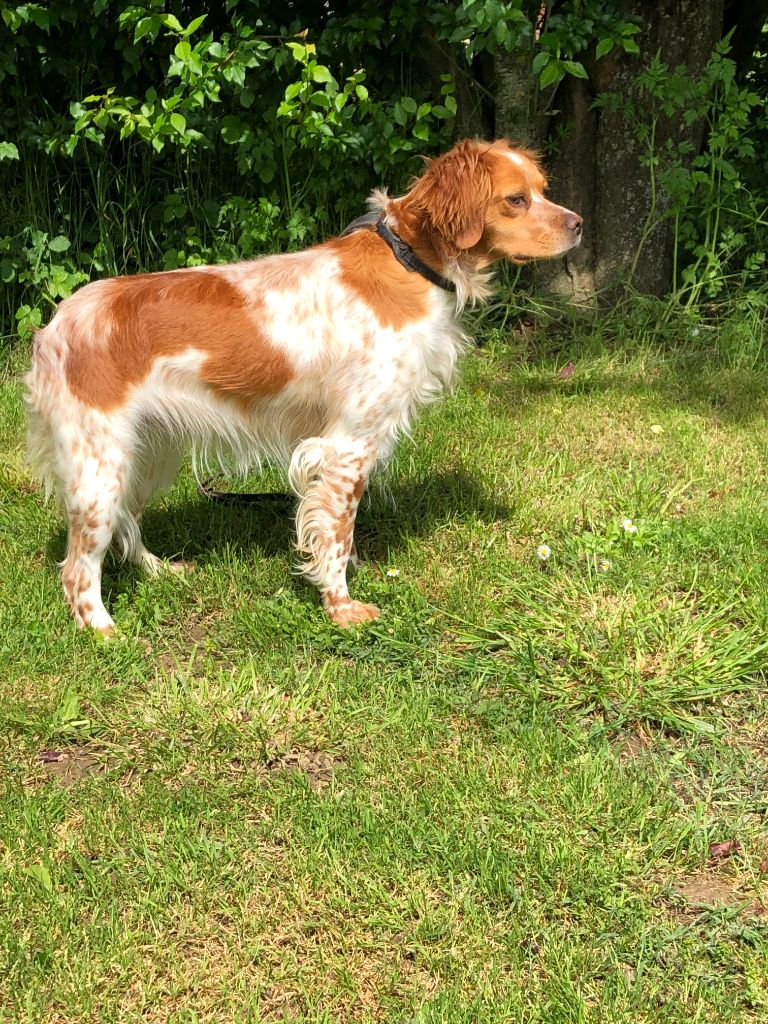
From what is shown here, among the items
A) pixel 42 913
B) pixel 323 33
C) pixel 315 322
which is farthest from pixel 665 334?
pixel 42 913

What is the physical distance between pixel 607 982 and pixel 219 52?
464 cm

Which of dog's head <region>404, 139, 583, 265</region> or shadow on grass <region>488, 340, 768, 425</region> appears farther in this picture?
shadow on grass <region>488, 340, 768, 425</region>

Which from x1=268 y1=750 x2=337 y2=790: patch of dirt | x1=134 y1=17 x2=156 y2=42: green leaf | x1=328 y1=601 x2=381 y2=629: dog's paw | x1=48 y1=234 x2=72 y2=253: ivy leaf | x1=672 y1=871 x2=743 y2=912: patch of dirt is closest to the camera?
x1=672 y1=871 x2=743 y2=912: patch of dirt

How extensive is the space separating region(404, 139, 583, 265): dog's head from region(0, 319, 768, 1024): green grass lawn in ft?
3.65

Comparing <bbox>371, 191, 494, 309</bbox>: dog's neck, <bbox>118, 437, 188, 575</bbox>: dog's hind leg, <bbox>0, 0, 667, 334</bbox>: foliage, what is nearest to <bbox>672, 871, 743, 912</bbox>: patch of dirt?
<bbox>371, 191, 494, 309</bbox>: dog's neck

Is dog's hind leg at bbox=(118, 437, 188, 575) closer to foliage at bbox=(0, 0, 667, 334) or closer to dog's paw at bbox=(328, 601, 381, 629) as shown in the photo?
dog's paw at bbox=(328, 601, 381, 629)

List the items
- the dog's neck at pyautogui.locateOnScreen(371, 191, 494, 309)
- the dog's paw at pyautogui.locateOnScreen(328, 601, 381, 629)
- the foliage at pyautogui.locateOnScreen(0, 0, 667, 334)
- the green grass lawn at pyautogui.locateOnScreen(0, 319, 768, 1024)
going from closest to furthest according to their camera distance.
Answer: the green grass lawn at pyautogui.locateOnScreen(0, 319, 768, 1024)
the dog's neck at pyautogui.locateOnScreen(371, 191, 494, 309)
the dog's paw at pyautogui.locateOnScreen(328, 601, 381, 629)
the foliage at pyautogui.locateOnScreen(0, 0, 667, 334)

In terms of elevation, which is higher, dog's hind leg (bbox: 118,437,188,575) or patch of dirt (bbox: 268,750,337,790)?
dog's hind leg (bbox: 118,437,188,575)

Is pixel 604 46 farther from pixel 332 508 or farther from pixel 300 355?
pixel 332 508

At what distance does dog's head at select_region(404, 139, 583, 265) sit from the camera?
3.40m

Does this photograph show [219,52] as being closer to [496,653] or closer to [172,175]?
[172,175]

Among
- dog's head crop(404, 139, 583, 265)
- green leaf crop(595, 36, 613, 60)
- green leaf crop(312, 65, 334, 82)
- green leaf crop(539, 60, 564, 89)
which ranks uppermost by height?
green leaf crop(595, 36, 613, 60)

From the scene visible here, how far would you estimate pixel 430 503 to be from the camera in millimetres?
4289

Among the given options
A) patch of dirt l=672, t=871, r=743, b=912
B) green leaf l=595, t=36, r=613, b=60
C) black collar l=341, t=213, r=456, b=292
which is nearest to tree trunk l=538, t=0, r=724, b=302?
green leaf l=595, t=36, r=613, b=60
